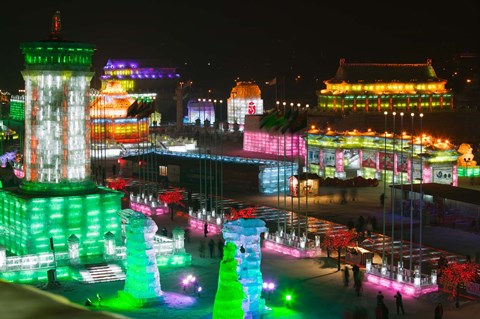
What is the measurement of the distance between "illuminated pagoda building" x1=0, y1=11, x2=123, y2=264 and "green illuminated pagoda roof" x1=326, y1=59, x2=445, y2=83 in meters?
54.6

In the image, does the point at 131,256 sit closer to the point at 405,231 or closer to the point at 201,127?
the point at 405,231

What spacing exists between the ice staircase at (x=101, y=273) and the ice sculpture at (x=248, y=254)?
793 centimetres

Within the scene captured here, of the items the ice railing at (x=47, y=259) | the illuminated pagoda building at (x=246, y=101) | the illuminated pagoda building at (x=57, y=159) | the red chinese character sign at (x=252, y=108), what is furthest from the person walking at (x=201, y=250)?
the red chinese character sign at (x=252, y=108)

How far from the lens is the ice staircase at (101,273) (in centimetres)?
3441

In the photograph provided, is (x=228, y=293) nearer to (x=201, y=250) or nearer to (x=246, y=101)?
(x=201, y=250)

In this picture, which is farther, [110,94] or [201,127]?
[201,127]

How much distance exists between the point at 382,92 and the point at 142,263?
205 feet

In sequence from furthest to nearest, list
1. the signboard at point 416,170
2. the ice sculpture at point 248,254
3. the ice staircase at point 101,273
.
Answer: the signboard at point 416,170
the ice staircase at point 101,273
the ice sculpture at point 248,254

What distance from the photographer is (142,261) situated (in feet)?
98.4

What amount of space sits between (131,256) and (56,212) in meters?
8.64

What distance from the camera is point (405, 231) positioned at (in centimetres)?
4584

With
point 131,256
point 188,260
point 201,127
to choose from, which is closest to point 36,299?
point 131,256

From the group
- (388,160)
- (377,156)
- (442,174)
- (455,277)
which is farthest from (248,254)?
(377,156)

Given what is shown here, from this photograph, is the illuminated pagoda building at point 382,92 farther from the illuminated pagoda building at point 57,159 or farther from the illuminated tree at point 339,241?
the illuminated pagoda building at point 57,159
